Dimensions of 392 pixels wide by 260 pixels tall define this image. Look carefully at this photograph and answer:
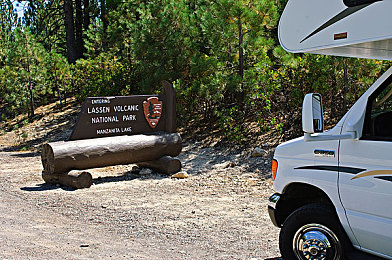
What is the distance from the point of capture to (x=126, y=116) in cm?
1016

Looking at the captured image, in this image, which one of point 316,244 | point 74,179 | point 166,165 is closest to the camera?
point 316,244

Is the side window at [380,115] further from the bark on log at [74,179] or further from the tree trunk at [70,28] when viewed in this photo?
the tree trunk at [70,28]

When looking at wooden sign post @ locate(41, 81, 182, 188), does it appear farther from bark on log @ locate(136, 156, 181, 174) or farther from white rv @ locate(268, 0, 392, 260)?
white rv @ locate(268, 0, 392, 260)

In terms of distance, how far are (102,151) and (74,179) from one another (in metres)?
0.80

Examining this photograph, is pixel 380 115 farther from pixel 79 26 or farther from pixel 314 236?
pixel 79 26

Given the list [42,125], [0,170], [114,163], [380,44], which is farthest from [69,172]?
[42,125]

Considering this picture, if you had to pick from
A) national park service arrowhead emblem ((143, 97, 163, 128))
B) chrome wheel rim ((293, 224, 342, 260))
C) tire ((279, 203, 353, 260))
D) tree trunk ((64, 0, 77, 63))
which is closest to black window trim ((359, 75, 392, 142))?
tire ((279, 203, 353, 260))

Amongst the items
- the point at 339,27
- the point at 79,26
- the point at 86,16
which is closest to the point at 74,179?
the point at 339,27

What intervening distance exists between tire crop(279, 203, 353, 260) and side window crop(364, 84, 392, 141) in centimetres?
84

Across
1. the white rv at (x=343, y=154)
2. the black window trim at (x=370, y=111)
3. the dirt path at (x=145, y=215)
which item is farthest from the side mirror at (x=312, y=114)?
the dirt path at (x=145, y=215)

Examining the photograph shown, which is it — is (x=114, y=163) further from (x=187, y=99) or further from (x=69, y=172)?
(x=187, y=99)

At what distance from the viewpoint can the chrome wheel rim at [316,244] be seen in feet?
13.8

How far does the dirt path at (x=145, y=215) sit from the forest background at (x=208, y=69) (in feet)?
5.13

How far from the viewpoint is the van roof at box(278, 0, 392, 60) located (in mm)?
3727
